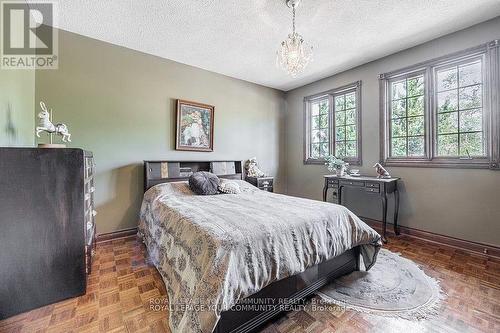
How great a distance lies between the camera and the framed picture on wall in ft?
11.7

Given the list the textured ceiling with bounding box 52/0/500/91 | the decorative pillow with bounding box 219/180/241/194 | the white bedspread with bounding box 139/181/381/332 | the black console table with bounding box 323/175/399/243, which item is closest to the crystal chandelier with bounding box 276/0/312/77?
the textured ceiling with bounding box 52/0/500/91

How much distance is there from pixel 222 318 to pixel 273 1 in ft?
9.02

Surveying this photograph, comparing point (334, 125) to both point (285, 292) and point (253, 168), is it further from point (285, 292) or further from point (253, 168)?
point (285, 292)

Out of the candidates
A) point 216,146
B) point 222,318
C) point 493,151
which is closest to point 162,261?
point 222,318

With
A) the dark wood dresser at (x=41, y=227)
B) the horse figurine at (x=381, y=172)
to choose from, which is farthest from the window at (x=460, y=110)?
the dark wood dresser at (x=41, y=227)

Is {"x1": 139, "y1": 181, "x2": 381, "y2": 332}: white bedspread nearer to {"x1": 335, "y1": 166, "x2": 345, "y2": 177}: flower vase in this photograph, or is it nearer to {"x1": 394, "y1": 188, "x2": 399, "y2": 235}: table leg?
{"x1": 394, "y1": 188, "x2": 399, "y2": 235}: table leg

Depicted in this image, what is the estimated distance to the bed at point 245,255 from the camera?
4.01ft

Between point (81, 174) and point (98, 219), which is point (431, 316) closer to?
point (81, 174)

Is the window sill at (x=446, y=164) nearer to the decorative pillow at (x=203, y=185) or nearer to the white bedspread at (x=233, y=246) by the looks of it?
the white bedspread at (x=233, y=246)

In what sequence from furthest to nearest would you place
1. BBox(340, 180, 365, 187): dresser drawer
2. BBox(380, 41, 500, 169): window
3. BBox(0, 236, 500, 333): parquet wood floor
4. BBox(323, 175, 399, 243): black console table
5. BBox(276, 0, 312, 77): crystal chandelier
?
BBox(340, 180, 365, 187): dresser drawer < BBox(323, 175, 399, 243): black console table < BBox(380, 41, 500, 169): window < BBox(276, 0, 312, 77): crystal chandelier < BBox(0, 236, 500, 333): parquet wood floor

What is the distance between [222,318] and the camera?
123 centimetres

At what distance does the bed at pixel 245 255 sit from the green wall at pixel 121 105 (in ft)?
3.59

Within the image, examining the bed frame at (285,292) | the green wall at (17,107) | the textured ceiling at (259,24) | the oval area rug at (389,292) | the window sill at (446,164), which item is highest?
the textured ceiling at (259,24)

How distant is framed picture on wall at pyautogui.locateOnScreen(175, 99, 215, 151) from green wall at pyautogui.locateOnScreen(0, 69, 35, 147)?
1695 millimetres
